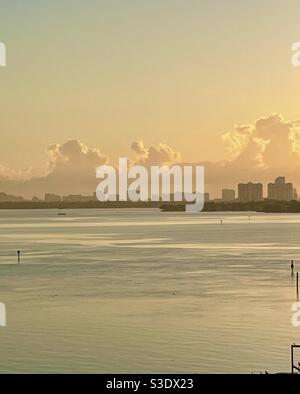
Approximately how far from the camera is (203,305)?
114ft

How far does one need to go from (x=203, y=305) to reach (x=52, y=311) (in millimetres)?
8277

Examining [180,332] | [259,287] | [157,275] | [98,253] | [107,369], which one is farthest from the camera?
[98,253]

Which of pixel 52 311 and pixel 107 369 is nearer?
pixel 107 369

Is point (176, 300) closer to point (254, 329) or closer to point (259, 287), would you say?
point (259, 287)

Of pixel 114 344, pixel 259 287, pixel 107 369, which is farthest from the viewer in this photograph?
pixel 259 287

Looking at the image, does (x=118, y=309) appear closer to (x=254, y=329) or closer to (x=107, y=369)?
(x=254, y=329)

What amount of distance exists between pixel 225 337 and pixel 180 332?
84.2 inches

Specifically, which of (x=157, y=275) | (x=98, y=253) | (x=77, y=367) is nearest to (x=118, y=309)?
(x=77, y=367)

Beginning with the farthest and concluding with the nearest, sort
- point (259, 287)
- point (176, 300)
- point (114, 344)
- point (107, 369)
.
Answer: point (259, 287)
point (176, 300)
point (114, 344)
point (107, 369)
